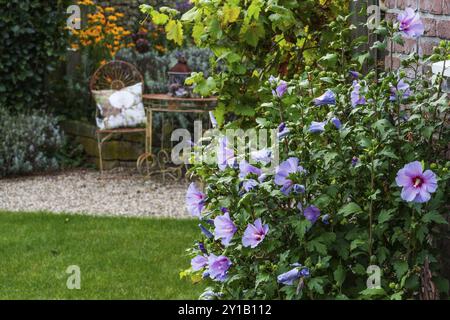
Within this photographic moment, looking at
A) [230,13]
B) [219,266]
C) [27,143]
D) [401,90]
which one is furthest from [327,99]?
[27,143]

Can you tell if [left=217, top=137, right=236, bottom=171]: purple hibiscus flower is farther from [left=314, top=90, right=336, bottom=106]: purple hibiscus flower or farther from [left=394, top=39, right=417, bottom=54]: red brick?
[left=394, top=39, right=417, bottom=54]: red brick

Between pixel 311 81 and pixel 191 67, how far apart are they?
5418 mm

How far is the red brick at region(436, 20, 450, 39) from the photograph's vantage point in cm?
321

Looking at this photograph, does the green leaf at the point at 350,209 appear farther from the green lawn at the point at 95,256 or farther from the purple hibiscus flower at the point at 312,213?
the green lawn at the point at 95,256

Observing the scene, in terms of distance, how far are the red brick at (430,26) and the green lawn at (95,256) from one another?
2108 millimetres

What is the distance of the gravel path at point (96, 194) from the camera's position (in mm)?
6867

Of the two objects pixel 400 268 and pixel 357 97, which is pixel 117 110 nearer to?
pixel 357 97

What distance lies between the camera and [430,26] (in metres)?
3.32

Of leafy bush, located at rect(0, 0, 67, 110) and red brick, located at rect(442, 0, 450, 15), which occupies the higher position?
red brick, located at rect(442, 0, 450, 15)

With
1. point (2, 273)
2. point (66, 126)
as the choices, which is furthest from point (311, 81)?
point (66, 126)

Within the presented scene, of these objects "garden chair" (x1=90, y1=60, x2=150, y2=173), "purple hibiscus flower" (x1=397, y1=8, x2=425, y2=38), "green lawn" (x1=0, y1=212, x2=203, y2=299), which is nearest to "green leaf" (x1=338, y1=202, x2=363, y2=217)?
"purple hibiscus flower" (x1=397, y1=8, x2=425, y2=38)

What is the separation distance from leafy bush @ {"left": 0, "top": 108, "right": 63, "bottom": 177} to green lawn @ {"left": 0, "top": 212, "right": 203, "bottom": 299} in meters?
1.38

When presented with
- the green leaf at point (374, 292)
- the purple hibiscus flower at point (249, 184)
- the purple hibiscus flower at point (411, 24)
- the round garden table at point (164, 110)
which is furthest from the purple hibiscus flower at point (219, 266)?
the round garden table at point (164, 110)

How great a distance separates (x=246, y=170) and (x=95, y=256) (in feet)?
8.85
